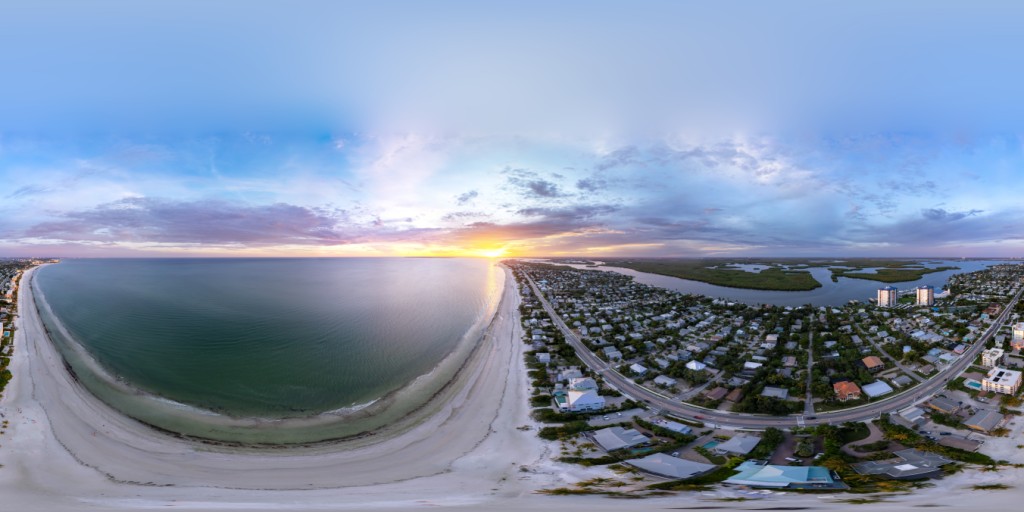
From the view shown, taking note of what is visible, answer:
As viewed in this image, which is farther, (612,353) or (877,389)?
(612,353)

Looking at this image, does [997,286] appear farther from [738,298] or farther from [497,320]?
[497,320]

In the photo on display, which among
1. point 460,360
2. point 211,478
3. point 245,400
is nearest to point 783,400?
point 460,360

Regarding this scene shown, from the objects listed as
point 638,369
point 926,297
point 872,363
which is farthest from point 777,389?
point 926,297

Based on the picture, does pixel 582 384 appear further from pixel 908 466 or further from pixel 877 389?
pixel 877 389

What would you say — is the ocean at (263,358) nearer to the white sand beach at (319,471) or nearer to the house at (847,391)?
the white sand beach at (319,471)

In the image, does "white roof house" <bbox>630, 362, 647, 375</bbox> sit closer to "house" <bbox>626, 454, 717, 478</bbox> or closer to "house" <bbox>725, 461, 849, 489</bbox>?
"house" <bbox>626, 454, 717, 478</bbox>

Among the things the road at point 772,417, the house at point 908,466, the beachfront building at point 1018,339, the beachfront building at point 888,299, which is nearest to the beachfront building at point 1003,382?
the road at point 772,417

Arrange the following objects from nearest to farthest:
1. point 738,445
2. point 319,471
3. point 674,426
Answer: point 319,471 < point 738,445 < point 674,426
